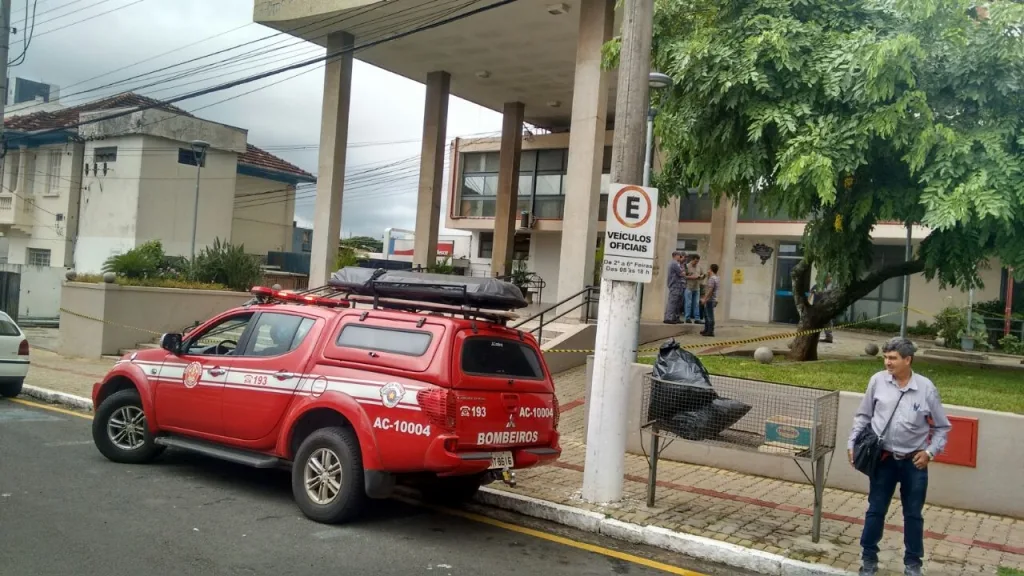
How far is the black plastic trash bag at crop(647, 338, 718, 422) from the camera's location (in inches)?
268

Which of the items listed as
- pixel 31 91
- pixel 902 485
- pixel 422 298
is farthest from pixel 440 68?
pixel 31 91

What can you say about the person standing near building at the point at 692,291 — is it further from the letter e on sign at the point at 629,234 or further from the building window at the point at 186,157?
the building window at the point at 186,157

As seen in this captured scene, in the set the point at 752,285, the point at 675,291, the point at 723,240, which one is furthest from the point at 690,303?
the point at 752,285

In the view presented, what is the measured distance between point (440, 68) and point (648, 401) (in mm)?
17753

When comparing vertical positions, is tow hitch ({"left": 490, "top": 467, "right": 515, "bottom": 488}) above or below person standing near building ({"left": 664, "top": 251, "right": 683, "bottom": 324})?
below

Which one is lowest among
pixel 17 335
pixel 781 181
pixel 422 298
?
pixel 17 335

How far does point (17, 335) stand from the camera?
41.3ft

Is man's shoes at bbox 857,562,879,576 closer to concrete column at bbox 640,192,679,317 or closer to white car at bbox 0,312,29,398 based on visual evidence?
concrete column at bbox 640,192,679,317

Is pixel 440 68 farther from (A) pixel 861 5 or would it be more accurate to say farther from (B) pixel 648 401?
(B) pixel 648 401

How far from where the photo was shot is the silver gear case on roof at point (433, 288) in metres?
6.78

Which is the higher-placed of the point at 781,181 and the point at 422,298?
the point at 781,181

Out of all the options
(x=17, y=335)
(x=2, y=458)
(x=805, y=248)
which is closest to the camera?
(x=2, y=458)

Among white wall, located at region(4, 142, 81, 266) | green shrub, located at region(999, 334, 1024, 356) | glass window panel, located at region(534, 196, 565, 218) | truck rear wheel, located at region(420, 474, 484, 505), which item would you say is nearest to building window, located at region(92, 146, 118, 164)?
white wall, located at region(4, 142, 81, 266)

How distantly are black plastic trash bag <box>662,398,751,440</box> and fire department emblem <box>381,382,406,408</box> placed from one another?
2.48 metres
